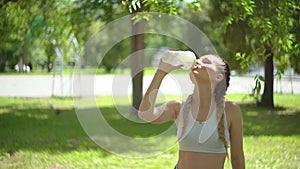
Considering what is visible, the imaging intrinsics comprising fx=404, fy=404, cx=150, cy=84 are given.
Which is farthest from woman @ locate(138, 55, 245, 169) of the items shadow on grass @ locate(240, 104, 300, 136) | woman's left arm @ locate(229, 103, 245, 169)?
shadow on grass @ locate(240, 104, 300, 136)

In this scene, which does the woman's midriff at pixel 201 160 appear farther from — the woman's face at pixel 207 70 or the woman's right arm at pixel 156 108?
the woman's face at pixel 207 70

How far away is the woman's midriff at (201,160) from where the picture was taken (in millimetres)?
1674

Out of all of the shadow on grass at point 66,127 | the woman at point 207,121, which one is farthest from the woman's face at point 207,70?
the shadow on grass at point 66,127

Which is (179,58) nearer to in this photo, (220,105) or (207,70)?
(207,70)

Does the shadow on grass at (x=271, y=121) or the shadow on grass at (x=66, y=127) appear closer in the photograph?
the shadow on grass at (x=66, y=127)

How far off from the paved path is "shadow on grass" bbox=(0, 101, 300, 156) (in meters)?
0.61

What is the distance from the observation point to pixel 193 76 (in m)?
1.60

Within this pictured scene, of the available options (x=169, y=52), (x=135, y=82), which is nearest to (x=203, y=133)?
(x=169, y=52)

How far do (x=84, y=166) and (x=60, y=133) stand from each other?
205cm

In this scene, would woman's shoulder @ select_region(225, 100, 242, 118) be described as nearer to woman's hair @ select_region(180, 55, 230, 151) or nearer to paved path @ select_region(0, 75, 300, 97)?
woman's hair @ select_region(180, 55, 230, 151)

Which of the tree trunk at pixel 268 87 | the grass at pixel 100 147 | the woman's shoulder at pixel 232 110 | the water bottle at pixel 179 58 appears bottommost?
the grass at pixel 100 147

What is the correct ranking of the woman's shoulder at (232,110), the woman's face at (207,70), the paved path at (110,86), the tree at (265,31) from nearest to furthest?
the woman's face at (207,70) < the woman's shoulder at (232,110) < the paved path at (110,86) < the tree at (265,31)

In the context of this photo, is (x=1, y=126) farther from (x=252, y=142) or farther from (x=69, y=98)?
(x=69, y=98)

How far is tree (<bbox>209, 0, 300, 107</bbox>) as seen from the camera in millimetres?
2908
